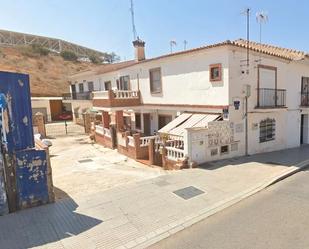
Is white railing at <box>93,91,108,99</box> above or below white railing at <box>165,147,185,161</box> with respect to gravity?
above

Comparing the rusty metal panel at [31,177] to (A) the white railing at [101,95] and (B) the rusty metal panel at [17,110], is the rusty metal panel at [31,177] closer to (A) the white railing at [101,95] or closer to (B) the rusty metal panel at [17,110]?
(B) the rusty metal panel at [17,110]

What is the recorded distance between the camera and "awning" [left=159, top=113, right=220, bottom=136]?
532 inches

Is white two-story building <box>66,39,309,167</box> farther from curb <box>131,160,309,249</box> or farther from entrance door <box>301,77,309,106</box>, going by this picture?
curb <box>131,160,309,249</box>

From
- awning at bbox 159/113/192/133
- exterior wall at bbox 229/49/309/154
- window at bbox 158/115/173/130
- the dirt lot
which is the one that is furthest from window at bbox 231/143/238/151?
window at bbox 158/115/173/130

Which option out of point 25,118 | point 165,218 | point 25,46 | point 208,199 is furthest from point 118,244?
point 25,46

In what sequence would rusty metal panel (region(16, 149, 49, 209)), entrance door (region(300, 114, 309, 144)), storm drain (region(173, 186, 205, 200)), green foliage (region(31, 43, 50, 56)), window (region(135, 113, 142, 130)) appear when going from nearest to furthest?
1. rusty metal panel (region(16, 149, 49, 209))
2. storm drain (region(173, 186, 205, 200))
3. entrance door (region(300, 114, 309, 144))
4. window (region(135, 113, 142, 130))
5. green foliage (region(31, 43, 50, 56))

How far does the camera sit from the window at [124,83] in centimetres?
2137

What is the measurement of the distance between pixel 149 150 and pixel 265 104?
7.77 metres

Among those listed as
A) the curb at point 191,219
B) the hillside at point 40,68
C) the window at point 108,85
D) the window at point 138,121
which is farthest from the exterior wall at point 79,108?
the curb at point 191,219

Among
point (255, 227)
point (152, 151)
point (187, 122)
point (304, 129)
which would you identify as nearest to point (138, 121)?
point (187, 122)

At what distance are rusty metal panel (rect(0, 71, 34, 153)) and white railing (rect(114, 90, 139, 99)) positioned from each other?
12.3m

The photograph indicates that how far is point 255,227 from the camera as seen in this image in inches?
243

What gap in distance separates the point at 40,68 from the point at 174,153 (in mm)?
58010

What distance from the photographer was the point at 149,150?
1415cm
